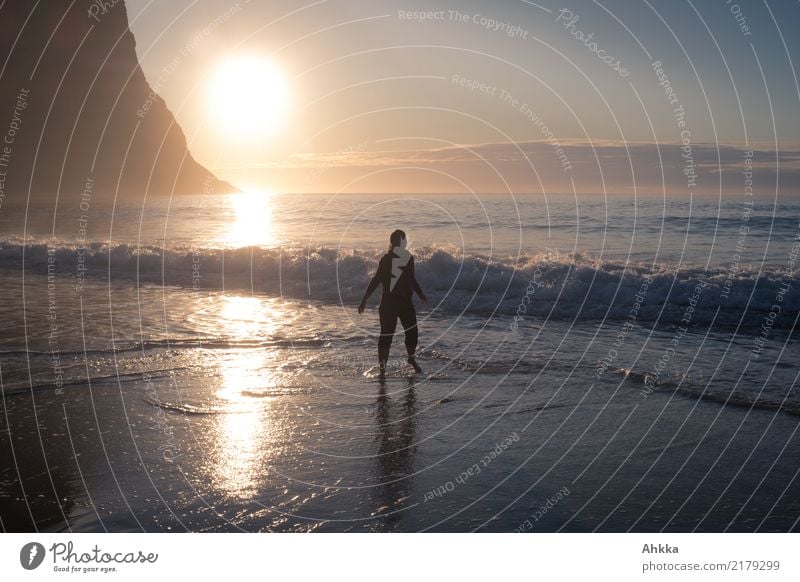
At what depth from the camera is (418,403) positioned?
33.1 feet

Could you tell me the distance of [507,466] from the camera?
7.55 meters

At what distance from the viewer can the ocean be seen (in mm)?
6516

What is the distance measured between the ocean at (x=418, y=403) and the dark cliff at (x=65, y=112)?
76556 mm

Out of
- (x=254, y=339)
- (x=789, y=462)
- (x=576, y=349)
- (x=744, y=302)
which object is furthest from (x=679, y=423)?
(x=744, y=302)

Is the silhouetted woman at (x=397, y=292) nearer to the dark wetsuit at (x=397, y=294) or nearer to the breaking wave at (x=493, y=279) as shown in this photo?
the dark wetsuit at (x=397, y=294)

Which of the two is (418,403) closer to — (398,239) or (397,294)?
(397,294)

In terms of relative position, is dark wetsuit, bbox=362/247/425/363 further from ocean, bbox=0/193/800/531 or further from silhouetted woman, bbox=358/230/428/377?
ocean, bbox=0/193/800/531

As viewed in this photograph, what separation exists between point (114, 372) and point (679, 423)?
30.8 feet

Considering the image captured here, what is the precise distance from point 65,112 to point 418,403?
409ft

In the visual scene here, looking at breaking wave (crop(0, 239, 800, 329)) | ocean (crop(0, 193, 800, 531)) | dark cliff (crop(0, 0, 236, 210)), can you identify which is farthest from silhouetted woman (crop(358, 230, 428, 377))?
dark cliff (crop(0, 0, 236, 210))

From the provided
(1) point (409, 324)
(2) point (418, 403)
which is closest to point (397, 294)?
(1) point (409, 324)

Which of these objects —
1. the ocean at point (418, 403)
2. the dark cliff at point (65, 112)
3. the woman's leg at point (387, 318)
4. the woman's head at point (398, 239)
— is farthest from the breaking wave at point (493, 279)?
the dark cliff at point (65, 112)

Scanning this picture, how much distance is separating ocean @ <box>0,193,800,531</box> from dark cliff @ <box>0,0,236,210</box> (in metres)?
76.6

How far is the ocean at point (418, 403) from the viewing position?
257 inches
